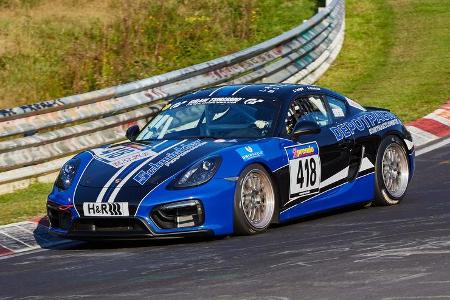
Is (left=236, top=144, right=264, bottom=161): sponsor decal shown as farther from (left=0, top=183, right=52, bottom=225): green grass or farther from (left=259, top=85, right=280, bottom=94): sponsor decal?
(left=0, top=183, right=52, bottom=225): green grass

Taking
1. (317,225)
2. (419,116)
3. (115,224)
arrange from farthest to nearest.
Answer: (419,116), (317,225), (115,224)

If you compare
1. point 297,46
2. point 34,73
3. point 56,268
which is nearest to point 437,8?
point 297,46

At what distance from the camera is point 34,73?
55.6 feet

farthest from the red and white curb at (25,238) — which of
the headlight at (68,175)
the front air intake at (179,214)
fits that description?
the front air intake at (179,214)

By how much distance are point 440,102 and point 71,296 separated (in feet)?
35.7

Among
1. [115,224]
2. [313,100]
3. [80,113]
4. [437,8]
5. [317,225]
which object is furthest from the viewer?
[437,8]

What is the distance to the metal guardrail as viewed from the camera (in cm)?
1230

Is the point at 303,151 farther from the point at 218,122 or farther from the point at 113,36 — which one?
the point at 113,36

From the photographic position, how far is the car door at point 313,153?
32.0 feet

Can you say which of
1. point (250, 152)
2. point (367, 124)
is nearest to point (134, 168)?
point (250, 152)

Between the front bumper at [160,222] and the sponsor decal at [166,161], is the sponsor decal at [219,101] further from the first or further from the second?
the front bumper at [160,222]

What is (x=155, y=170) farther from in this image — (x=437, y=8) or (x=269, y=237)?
(x=437, y=8)

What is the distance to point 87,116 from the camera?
1296cm

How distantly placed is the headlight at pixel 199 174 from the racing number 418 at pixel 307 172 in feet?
3.27
